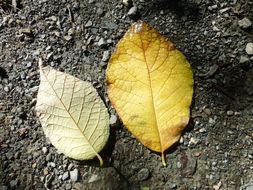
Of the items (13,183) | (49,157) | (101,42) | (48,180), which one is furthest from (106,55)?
(13,183)

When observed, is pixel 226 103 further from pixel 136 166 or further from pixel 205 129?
pixel 136 166

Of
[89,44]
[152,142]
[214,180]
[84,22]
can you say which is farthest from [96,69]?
[214,180]

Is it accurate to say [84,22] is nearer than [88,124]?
No

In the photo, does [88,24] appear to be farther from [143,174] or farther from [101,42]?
[143,174]

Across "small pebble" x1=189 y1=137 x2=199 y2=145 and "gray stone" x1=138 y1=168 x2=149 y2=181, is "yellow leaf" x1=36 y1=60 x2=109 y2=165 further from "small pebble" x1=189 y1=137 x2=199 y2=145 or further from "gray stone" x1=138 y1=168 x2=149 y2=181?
"small pebble" x1=189 y1=137 x2=199 y2=145

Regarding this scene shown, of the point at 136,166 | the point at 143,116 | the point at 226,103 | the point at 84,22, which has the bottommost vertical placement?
the point at 136,166

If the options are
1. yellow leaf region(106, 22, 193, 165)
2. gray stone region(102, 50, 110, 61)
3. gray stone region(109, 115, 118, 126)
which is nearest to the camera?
yellow leaf region(106, 22, 193, 165)

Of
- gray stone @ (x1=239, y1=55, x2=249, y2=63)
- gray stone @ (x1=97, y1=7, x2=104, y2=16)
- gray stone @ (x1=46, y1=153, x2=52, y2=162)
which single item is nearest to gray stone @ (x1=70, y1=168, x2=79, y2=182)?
gray stone @ (x1=46, y1=153, x2=52, y2=162)
